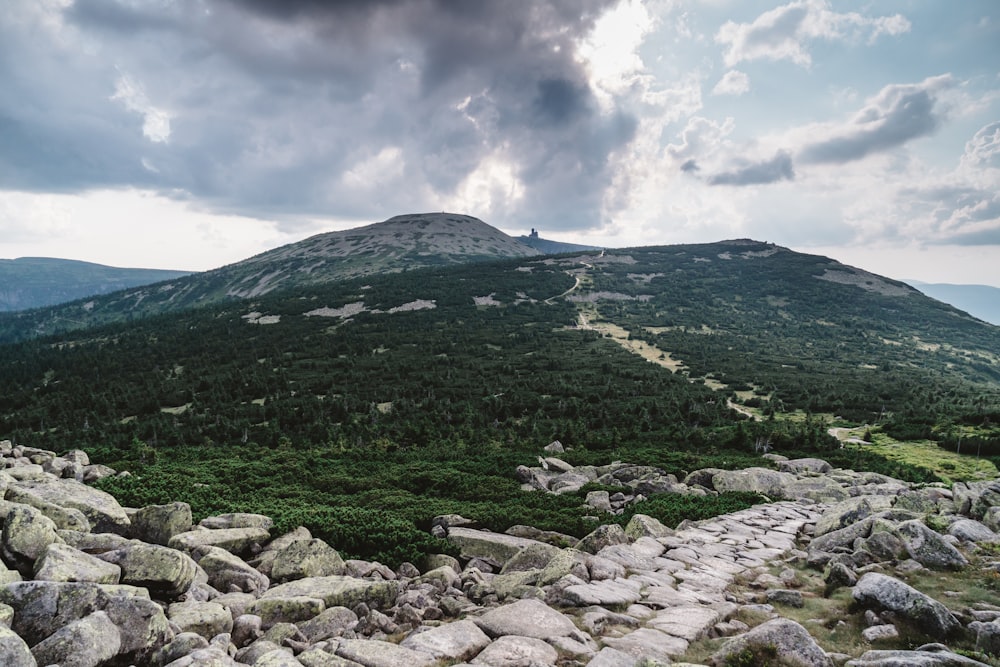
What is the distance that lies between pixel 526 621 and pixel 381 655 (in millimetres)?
2755

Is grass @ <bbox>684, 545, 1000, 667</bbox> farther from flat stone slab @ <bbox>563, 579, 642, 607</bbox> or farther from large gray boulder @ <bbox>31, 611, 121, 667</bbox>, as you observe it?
large gray boulder @ <bbox>31, 611, 121, 667</bbox>

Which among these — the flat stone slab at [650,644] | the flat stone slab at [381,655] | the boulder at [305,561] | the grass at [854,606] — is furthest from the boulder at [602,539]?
the flat stone slab at [381,655]

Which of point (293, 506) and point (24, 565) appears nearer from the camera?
point (24, 565)

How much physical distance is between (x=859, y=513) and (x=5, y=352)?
150959mm

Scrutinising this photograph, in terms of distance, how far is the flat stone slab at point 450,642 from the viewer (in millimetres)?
8320

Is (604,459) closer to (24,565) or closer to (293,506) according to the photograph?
(293,506)

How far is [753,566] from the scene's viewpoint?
13.5 m

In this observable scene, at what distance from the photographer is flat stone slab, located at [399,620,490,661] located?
832 centimetres

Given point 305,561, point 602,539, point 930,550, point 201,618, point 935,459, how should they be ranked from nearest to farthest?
point 201,618, point 930,550, point 305,561, point 602,539, point 935,459

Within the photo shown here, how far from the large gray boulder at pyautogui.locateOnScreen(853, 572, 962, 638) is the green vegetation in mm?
9077

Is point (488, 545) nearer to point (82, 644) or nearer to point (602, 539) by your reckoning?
point (602, 539)

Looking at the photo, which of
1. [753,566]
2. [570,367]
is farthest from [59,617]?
[570,367]

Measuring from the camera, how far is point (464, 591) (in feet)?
41.0

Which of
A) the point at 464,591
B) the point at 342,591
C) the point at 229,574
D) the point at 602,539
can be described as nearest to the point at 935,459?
the point at 602,539
